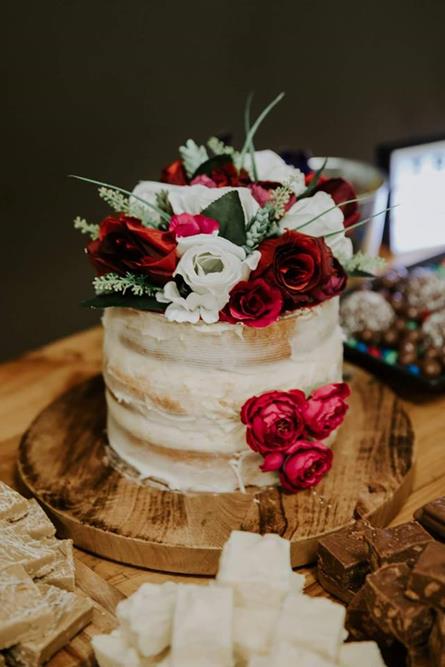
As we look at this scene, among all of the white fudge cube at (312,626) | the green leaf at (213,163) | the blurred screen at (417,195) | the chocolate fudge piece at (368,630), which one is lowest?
the chocolate fudge piece at (368,630)

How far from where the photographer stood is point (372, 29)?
119 inches

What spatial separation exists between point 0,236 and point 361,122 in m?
1.50

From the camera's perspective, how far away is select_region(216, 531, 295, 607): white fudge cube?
99 cm

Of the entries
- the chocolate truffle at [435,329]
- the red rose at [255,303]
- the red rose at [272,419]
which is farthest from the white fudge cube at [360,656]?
the chocolate truffle at [435,329]

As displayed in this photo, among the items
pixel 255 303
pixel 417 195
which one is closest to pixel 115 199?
pixel 255 303

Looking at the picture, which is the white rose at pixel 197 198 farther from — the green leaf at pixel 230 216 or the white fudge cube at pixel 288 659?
the white fudge cube at pixel 288 659

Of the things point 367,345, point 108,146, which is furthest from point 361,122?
point 367,345

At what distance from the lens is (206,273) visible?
126 cm

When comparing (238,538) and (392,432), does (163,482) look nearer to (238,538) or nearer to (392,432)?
(238,538)

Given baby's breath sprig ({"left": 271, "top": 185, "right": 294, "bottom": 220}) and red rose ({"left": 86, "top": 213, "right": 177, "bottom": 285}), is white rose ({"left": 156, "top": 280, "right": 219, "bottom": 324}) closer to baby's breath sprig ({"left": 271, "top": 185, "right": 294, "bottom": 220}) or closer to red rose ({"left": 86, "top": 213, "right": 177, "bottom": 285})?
red rose ({"left": 86, "top": 213, "right": 177, "bottom": 285})

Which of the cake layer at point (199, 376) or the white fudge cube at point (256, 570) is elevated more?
the cake layer at point (199, 376)

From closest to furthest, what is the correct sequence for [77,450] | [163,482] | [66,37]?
1. [163,482]
2. [77,450]
3. [66,37]

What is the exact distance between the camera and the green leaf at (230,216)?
1283 millimetres

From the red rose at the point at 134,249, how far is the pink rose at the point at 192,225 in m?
0.02
